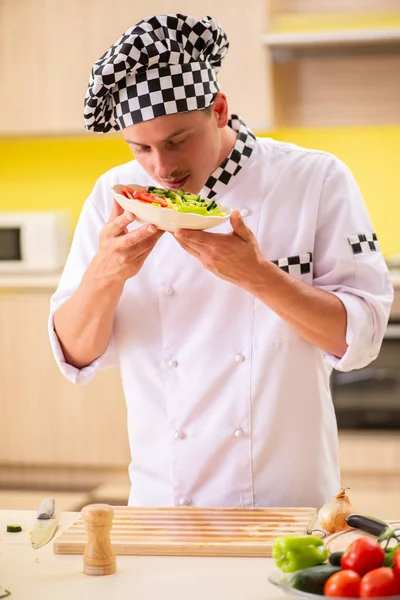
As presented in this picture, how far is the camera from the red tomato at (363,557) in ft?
3.82

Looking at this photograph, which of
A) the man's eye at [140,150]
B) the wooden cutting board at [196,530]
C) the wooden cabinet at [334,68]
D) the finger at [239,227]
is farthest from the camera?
the wooden cabinet at [334,68]

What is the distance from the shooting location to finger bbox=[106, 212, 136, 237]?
1.59 meters

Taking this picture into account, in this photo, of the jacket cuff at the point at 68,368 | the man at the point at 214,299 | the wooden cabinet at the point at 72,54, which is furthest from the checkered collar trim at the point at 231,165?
the wooden cabinet at the point at 72,54

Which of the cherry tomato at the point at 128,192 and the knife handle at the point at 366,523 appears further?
the cherry tomato at the point at 128,192

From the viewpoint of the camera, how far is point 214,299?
1792mm

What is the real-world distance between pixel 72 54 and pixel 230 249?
2368 mm

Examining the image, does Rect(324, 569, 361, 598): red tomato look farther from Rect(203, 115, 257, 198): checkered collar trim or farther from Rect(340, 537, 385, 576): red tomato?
Rect(203, 115, 257, 198): checkered collar trim

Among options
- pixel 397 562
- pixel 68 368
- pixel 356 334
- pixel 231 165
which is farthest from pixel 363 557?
pixel 231 165

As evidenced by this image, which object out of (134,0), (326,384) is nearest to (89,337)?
(326,384)

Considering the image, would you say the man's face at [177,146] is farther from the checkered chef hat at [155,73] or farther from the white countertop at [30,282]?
the white countertop at [30,282]

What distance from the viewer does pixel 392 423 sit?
3.45m

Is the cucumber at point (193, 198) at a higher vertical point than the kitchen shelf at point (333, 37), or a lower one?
lower

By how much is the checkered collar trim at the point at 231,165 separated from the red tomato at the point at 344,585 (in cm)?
89

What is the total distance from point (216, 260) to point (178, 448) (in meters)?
0.40
